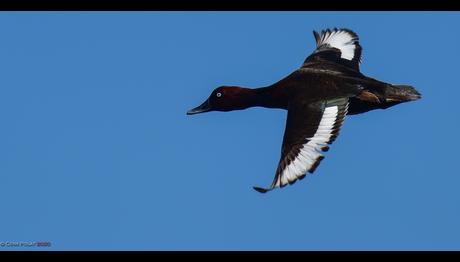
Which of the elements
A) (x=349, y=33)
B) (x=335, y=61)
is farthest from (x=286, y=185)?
(x=349, y=33)

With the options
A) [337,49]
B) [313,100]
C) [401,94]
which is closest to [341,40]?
[337,49]

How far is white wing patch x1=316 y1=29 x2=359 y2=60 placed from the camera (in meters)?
14.0

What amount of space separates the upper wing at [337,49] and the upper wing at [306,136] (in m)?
1.40

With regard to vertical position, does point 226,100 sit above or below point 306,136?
above

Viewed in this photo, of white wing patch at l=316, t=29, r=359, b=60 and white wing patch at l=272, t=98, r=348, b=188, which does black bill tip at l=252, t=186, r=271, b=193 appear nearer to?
white wing patch at l=272, t=98, r=348, b=188

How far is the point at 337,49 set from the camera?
1402 cm

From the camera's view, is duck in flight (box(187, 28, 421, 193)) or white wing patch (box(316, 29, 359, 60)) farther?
white wing patch (box(316, 29, 359, 60))

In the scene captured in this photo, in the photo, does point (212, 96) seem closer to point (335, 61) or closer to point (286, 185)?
point (335, 61)

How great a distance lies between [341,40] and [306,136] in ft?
10.2

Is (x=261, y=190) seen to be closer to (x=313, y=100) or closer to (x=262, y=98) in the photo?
(x=313, y=100)

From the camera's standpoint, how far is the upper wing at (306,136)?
11273 mm

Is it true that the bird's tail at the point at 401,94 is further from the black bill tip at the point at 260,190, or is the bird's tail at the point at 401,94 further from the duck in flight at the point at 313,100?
the black bill tip at the point at 260,190

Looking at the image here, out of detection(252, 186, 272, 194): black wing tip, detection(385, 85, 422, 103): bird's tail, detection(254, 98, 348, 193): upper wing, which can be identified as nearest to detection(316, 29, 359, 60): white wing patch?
detection(385, 85, 422, 103): bird's tail

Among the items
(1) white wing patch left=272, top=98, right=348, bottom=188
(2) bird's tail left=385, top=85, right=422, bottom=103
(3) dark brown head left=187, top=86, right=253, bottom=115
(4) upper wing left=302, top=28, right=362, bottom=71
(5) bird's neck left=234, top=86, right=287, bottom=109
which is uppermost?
(4) upper wing left=302, top=28, right=362, bottom=71
